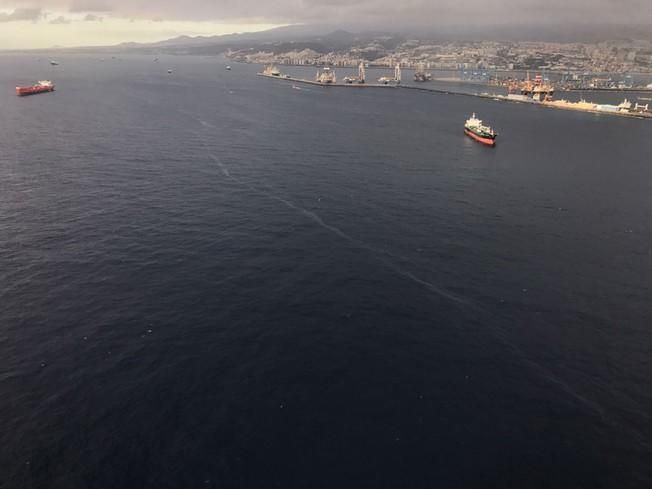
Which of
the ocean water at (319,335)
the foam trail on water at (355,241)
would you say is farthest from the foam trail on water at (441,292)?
the ocean water at (319,335)

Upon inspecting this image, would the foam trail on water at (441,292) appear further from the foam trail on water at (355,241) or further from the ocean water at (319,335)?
the ocean water at (319,335)

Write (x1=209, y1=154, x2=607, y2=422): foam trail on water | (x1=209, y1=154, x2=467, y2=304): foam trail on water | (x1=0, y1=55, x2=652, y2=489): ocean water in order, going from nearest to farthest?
(x1=0, y1=55, x2=652, y2=489): ocean water < (x1=209, y1=154, x2=607, y2=422): foam trail on water < (x1=209, y1=154, x2=467, y2=304): foam trail on water

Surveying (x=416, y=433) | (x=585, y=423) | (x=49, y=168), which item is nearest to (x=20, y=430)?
(x=416, y=433)

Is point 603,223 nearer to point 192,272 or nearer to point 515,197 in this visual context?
point 515,197

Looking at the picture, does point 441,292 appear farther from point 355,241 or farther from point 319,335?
point 319,335

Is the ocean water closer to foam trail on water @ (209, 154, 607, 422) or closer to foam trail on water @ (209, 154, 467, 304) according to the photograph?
foam trail on water @ (209, 154, 607, 422)

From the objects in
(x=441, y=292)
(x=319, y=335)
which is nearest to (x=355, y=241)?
(x=441, y=292)

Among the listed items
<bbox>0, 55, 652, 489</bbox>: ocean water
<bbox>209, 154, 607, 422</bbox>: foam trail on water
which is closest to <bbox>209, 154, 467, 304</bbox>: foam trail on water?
<bbox>209, 154, 607, 422</bbox>: foam trail on water

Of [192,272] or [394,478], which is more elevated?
[192,272]
